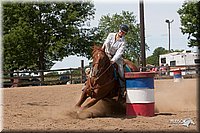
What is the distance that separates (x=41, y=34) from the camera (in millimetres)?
32938

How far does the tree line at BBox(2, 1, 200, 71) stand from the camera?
103ft

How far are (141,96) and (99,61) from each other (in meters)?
1.13

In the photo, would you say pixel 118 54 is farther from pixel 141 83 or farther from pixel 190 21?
pixel 190 21

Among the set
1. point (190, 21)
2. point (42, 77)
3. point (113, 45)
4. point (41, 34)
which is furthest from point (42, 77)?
point (113, 45)

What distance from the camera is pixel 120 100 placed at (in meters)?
8.36

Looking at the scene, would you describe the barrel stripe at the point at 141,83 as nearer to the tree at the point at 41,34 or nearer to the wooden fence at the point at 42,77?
the wooden fence at the point at 42,77

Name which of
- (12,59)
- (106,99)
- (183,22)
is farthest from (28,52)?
(106,99)

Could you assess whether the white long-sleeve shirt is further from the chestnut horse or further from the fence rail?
the fence rail

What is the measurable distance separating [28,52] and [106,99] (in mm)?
24751

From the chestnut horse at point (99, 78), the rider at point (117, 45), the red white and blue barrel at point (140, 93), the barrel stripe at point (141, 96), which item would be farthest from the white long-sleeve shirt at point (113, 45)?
the barrel stripe at point (141, 96)

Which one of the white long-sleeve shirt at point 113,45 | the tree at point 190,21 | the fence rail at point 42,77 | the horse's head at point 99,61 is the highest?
the tree at point 190,21

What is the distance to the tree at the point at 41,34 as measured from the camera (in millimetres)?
31562

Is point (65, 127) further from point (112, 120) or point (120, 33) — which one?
point (120, 33)

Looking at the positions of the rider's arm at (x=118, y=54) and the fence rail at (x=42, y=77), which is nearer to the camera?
the rider's arm at (x=118, y=54)
